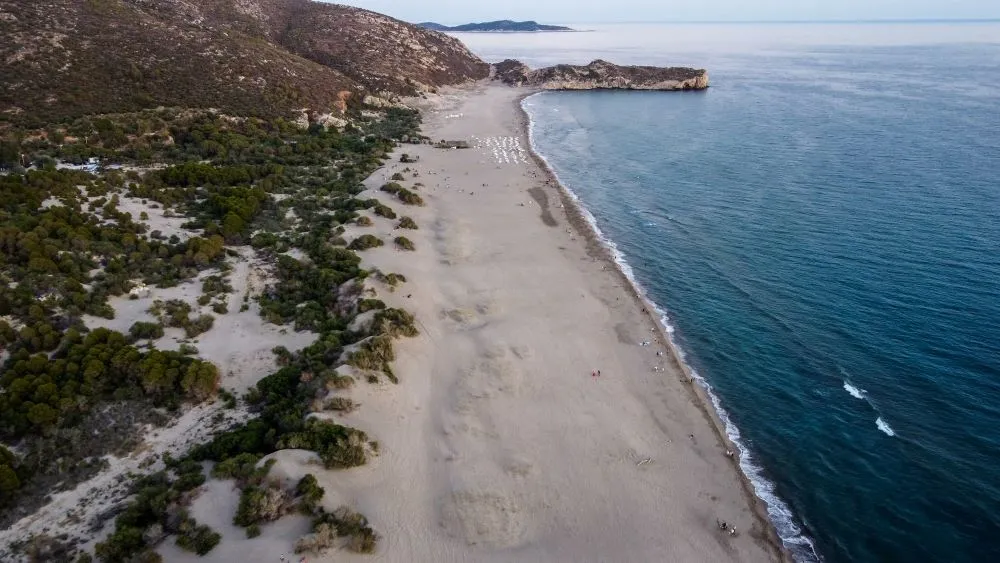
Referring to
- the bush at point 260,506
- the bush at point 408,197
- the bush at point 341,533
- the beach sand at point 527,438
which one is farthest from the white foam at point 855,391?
the bush at point 408,197

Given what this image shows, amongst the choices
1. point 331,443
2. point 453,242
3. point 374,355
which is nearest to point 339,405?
point 331,443

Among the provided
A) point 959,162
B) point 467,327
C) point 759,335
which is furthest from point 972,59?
point 467,327

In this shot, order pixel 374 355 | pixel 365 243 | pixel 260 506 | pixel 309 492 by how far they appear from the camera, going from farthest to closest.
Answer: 1. pixel 365 243
2. pixel 374 355
3. pixel 309 492
4. pixel 260 506

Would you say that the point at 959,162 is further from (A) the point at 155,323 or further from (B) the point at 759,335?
(A) the point at 155,323

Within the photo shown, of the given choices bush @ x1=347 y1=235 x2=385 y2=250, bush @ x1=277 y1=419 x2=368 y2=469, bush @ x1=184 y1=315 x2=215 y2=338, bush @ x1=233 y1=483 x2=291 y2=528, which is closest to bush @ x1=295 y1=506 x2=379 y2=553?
bush @ x1=233 y1=483 x2=291 y2=528

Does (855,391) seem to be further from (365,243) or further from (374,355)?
(365,243)
